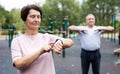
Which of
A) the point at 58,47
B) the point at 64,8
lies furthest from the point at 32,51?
the point at 64,8

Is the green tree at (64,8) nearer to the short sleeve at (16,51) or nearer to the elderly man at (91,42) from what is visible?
the elderly man at (91,42)

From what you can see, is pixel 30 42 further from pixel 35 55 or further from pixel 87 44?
pixel 87 44

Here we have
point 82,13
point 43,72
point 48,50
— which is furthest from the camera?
point 82,13

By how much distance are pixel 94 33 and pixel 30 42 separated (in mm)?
4522

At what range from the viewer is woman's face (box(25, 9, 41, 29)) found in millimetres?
2902

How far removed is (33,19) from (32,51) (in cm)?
26

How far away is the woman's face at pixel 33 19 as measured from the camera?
290 centimetres

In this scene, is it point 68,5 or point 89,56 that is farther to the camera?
point 68,5

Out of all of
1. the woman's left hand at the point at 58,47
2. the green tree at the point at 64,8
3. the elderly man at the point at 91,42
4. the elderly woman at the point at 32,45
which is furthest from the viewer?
the green tree at the point at 64,8

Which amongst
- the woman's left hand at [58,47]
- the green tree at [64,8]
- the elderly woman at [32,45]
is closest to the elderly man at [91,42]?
the elderly woman at [32,45]

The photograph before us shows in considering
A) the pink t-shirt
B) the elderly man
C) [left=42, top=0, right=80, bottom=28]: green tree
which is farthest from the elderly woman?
[left=42, top=0, right=80, bottom=28]: green tree

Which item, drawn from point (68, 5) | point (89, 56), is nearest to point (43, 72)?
point (89, 56)

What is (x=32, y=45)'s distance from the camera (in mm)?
2906

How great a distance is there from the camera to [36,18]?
2908 mm
